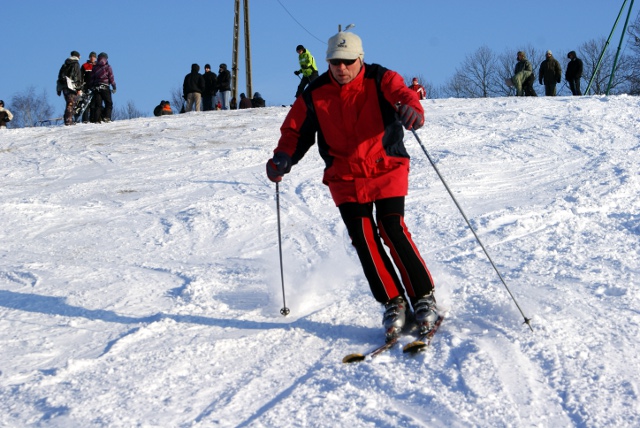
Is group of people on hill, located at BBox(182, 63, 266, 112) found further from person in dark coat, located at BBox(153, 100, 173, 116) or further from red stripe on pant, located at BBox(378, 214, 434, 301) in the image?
red stripe on pant, located at BBox(378, 214, 434, 301)

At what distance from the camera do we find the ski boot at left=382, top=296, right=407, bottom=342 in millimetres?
3568

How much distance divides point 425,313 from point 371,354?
15.8 inches

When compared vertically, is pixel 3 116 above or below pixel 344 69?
below

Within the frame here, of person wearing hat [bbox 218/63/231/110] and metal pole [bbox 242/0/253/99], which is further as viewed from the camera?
metal pole [bbox 242/0/253/99]

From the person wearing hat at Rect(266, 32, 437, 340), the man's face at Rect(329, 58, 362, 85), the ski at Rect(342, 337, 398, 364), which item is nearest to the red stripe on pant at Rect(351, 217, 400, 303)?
the person wearing hat at Rect(266, 32, 437, 340)

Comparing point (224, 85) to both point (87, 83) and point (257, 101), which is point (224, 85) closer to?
point (257, 101)

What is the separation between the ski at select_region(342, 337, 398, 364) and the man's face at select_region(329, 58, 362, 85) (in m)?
1.34

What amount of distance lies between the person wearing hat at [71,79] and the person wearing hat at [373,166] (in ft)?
40.1

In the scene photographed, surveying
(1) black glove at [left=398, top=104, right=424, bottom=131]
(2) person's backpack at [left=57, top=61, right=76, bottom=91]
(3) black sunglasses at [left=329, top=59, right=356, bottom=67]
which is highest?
(2) person's backpack at [left=57, top=61, right=76, bottom=91]

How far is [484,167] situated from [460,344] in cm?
535

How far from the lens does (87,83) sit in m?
15.3

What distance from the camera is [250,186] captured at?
333 inches

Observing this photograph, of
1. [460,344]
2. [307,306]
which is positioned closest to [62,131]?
[307,306]

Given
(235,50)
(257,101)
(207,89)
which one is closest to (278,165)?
(207,89)
